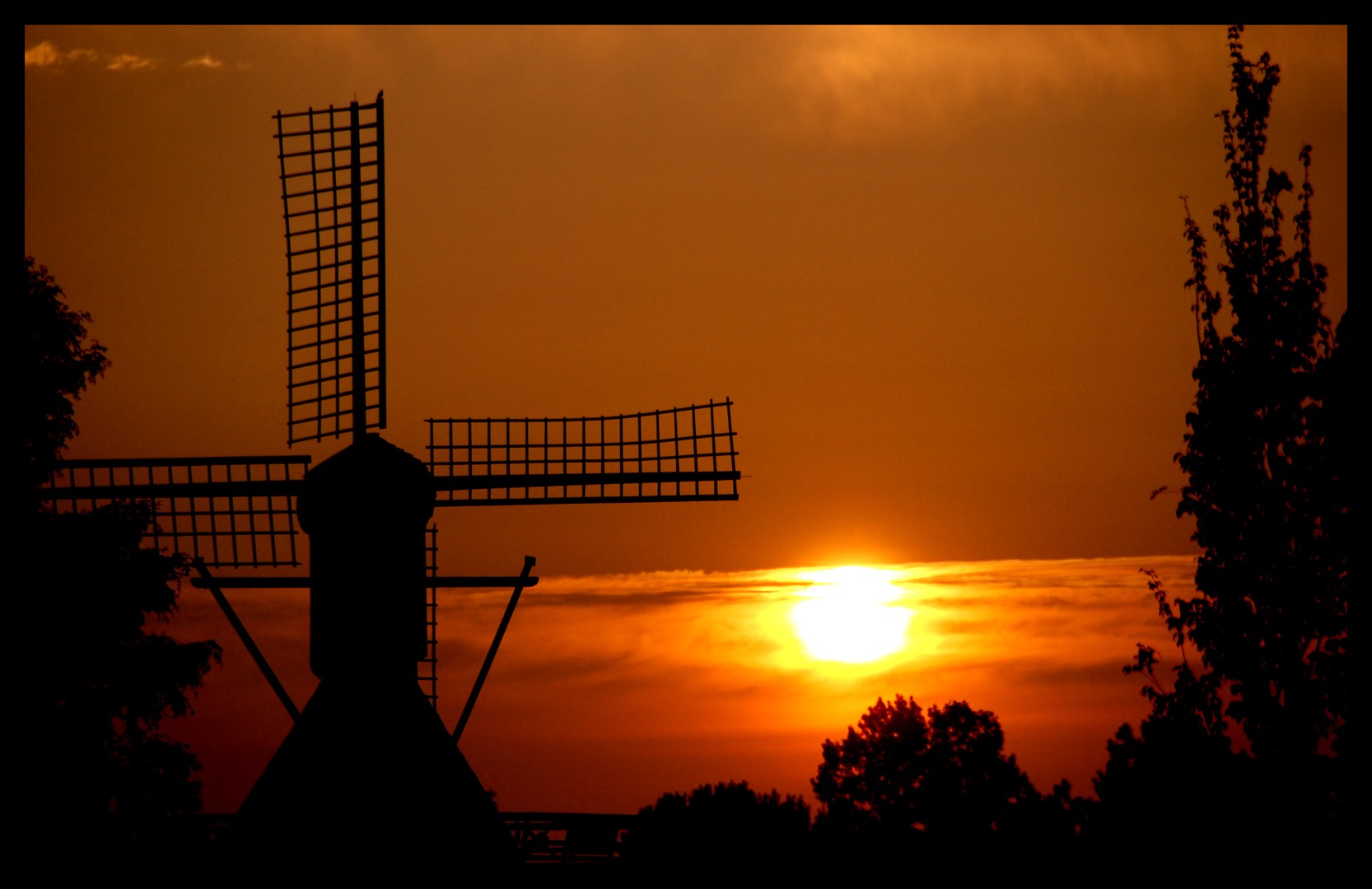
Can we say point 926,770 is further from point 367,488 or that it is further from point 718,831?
point 367,488

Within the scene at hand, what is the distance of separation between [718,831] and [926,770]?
21607mm

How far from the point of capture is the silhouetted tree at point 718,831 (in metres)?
18.8

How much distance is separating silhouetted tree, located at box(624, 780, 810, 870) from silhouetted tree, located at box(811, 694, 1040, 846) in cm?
1670

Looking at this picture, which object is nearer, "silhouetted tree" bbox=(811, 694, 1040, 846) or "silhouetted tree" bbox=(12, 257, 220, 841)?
"silhouetted tree" bbox=(12, 257, 220, 841)

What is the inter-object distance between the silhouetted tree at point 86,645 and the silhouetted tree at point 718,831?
6390 mm

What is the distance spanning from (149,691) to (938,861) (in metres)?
12.1

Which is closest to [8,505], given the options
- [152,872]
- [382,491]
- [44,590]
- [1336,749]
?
[44,590]

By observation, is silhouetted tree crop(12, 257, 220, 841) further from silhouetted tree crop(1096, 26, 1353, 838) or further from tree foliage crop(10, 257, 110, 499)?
silhouetted tree crop(1096, 26, 1353, 838)

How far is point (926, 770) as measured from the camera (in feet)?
139

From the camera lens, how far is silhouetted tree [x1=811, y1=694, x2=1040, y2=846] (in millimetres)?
41500

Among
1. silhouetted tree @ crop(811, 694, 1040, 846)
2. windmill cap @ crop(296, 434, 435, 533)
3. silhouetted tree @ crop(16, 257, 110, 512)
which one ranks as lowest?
silhouetted tree @ crop(811, 694, 1040, 846)

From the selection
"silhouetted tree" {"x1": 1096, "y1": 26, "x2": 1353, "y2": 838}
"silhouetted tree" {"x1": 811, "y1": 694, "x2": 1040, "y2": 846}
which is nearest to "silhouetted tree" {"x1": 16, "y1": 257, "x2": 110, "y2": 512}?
"silhouetted tree" {"x1": 1096, "y1": 26, "x2": 1353, "y2": 838}

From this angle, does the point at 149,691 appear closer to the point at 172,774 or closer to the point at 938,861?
the point at 172,774

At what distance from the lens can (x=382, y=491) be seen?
13828mm
